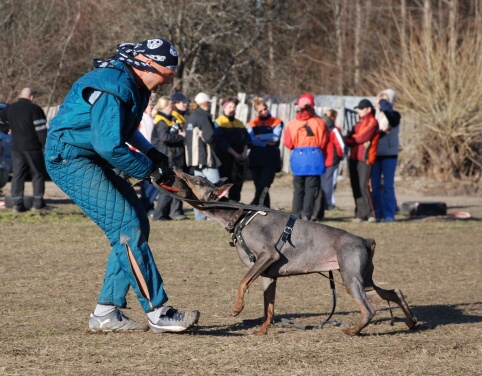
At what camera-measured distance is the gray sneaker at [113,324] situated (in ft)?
20.1

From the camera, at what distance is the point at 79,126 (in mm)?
5805

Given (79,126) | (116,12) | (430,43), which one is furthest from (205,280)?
(116,12)

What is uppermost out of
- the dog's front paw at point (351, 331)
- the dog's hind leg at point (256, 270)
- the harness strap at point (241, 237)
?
the harness strap at point (241, 237)

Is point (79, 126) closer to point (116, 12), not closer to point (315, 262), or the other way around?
point (315, 262)

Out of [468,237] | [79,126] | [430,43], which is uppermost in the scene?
[430,43]

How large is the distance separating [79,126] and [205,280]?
133 inches

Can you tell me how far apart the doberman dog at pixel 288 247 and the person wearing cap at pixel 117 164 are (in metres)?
0.47

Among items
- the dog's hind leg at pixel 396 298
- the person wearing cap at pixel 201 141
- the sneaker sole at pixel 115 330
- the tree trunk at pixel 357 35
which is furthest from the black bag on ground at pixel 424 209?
the tree trunk at pixel 357 35

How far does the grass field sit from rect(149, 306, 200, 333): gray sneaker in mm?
79

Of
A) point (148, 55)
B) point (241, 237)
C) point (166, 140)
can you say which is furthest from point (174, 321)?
point (166, 140)

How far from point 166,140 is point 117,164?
24.3 feet

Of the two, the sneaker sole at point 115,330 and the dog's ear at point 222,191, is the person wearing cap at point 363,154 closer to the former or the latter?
the dog's ear at point 222,191

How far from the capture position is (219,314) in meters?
7.08

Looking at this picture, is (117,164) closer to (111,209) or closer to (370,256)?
(111,209)
